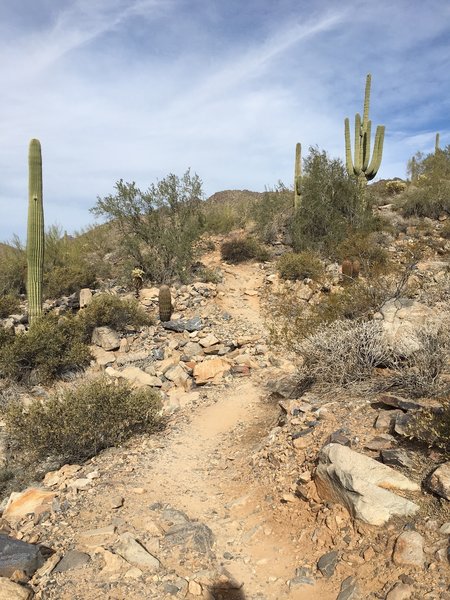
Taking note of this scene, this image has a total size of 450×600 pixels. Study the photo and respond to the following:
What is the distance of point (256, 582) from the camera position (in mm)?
2871

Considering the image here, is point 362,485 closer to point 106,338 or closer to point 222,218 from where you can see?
Result: point 106,338

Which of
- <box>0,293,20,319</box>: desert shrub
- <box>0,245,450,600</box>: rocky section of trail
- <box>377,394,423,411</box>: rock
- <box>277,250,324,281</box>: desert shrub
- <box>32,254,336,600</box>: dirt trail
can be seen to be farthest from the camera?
<box>277,250,324,281</box>: desert shrub

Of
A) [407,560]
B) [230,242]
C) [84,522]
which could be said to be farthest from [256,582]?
[230,242]

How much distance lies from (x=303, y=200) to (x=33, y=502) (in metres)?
13.9

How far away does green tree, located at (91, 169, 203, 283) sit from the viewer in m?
12.9

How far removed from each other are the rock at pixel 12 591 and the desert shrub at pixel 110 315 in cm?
701

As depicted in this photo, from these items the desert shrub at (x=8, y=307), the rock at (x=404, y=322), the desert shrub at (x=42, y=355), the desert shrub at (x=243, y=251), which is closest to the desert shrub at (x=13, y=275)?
the desert shrub at (x=8, y=307)

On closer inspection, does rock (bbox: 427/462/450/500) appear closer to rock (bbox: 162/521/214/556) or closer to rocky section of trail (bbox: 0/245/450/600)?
rocky section of trail (bbox: 0/245/450/600)

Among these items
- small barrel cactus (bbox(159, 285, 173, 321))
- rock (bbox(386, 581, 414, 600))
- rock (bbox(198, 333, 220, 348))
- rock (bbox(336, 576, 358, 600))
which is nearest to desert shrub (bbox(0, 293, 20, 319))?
small barrel cactus (bbox(159, 285, 173, 321))

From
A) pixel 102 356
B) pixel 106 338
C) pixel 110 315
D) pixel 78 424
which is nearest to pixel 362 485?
pixel 78 424

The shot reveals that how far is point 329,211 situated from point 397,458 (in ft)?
41.5

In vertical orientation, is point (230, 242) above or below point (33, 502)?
above

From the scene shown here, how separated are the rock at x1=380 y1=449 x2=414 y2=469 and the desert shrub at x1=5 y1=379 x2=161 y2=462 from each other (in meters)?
3.02

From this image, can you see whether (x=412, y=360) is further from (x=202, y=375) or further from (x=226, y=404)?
(x=202, y=375)
